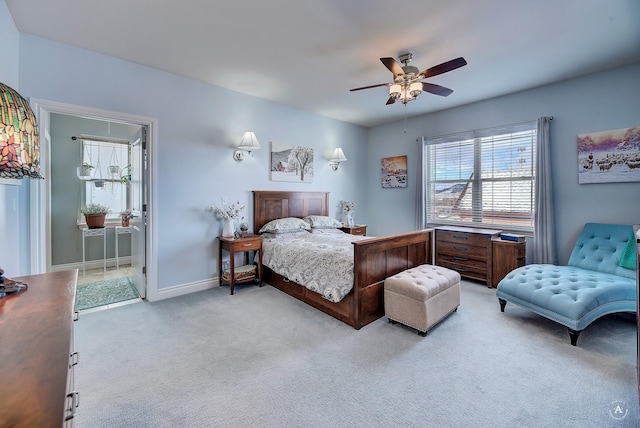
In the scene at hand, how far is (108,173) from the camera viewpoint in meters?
5.21

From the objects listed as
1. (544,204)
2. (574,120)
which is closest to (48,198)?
(544,204)

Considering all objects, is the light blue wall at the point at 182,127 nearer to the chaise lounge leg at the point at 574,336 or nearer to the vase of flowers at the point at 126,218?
the vase of flowers at the point at 126,218

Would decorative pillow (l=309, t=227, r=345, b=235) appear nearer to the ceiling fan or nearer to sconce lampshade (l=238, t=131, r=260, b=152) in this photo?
sconce lampshade (l=238, t=131, r=260, b=152)

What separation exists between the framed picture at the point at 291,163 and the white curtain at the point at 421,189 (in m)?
1.95

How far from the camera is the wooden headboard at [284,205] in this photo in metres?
4.32

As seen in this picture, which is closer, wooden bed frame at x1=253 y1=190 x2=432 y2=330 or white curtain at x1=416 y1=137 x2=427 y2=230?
wooden bed frame at x1=253 y1=190 x2=432 y2=330

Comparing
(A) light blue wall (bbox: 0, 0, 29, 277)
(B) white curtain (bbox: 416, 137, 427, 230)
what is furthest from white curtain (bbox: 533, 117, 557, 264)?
(A) light blue wall (bbox: 0, 0, 29, 277)

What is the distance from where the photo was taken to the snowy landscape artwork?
3.18m

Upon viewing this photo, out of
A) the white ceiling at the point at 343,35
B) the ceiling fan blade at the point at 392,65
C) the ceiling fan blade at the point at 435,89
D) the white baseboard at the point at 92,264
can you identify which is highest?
the white ceiling at the point at 343,35

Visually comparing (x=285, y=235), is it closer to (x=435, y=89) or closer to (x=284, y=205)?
(x=284, y=205)

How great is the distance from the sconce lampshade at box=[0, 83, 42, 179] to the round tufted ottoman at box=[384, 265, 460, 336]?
2.65 m

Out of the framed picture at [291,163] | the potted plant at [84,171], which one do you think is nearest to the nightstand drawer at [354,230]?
the framed picture at [291,163]

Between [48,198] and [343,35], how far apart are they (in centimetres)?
363

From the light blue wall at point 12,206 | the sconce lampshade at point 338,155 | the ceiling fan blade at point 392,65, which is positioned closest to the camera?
the light blue wall at point 12,206
